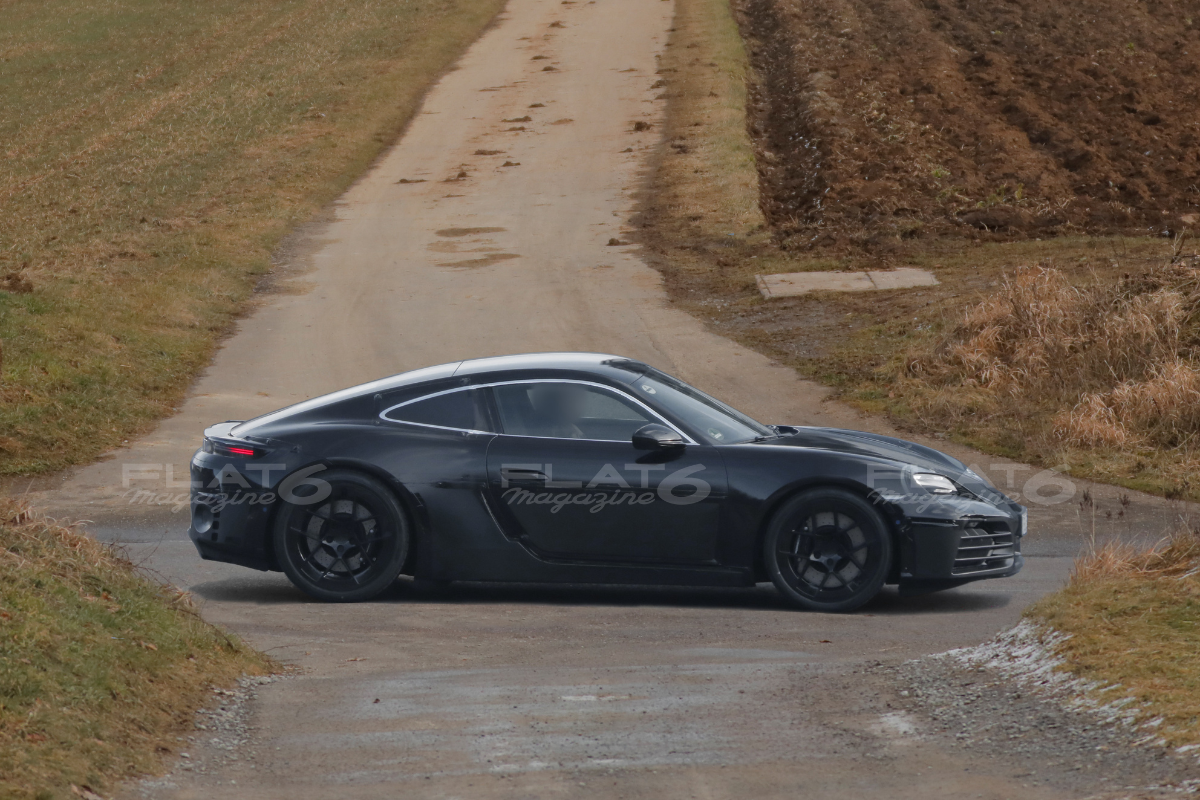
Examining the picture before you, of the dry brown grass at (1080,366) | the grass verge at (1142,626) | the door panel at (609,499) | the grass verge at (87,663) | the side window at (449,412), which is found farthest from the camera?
the dry brown grass at (1080,366)

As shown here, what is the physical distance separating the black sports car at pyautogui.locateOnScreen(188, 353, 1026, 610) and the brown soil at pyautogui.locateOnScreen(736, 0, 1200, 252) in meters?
15.4

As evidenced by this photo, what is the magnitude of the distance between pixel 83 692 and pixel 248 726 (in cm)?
65

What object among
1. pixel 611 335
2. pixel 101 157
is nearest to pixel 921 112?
pixel 611 335

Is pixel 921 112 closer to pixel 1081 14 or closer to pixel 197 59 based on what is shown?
pixel 1081 14

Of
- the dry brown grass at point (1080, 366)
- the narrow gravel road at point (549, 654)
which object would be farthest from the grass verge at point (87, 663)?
the dry brown grass at point (1080, 366)

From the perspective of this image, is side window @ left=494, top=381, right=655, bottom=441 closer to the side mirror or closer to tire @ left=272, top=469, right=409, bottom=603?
the side mirror

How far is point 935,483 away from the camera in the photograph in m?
8.53

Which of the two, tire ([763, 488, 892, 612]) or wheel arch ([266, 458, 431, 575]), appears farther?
wheel arch ([266, 458, 431, 575])

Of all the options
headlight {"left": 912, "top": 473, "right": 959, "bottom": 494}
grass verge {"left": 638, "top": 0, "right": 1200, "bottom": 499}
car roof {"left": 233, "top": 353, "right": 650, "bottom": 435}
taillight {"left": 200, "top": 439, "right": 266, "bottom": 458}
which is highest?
car roof {"left": 233, "top": 353, "right": 650, "bottom": 435}

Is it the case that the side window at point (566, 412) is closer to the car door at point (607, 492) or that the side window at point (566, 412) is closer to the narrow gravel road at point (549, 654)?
the car door at point (607, 492)

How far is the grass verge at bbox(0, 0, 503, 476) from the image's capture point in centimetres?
1645

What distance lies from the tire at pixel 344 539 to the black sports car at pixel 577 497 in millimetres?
11

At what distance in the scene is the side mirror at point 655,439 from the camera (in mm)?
8359

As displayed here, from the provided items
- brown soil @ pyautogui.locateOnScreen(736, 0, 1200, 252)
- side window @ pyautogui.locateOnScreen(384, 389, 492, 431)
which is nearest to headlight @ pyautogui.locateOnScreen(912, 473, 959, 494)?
side window @ pyautogui.locateOnScreen(384, 389, 492, 431)
